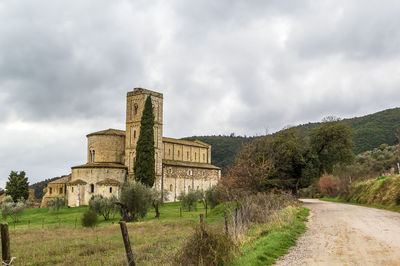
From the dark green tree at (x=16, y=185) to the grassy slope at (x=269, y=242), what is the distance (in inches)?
2120

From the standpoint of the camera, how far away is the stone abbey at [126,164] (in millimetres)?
50219

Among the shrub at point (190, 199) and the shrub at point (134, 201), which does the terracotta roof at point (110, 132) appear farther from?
the shrub at point (134, 201)

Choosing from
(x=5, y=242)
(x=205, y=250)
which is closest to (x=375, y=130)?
(x=205, y=250)

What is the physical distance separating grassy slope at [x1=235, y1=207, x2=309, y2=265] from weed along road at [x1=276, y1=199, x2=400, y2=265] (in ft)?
0.95

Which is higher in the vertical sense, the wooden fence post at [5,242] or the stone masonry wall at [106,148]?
the stone masonry wall at [106,148]

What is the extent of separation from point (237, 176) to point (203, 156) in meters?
48.0

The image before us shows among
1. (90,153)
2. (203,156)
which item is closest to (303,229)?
(90,153)

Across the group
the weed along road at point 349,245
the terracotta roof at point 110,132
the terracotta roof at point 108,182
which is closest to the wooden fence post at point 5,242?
the weed along road at point 349,245

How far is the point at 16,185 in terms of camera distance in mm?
57125

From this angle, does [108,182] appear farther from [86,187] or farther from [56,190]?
[56,190]

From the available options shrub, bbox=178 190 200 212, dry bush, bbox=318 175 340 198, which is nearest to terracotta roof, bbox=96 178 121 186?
shrub, bbox=178 190 200 212

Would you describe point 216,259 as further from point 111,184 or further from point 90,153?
point 90,153

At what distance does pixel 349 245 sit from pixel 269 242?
247 cm

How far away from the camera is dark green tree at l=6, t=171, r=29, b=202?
186 ft
